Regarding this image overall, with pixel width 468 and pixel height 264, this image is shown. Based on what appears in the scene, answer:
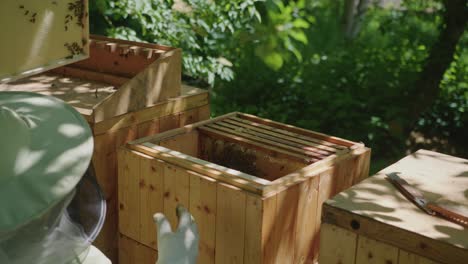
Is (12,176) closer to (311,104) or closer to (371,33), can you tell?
(311,104)

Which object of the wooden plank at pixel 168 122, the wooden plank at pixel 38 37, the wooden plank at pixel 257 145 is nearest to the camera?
the wooden plank at pixel 38 37

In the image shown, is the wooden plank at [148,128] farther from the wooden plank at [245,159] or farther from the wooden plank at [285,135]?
the wooden plank at [285,135]

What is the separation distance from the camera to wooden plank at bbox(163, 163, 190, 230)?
2.85 metres

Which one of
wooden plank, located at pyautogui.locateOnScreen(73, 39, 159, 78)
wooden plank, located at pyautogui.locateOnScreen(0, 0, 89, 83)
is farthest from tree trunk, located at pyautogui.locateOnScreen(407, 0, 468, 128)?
wooden plank, located at pyautogui.locateOnScreen(0, 0, 89, 83)

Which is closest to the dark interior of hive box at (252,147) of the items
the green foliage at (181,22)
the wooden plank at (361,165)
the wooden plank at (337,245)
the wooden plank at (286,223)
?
the wooden plank at (361,165)

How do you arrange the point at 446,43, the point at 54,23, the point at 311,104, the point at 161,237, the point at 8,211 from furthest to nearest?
the point at 311,104, the point at 446,43, the point at 54,23, the point at 161,237, the point at 8,211

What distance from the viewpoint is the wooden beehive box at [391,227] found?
215 centimetres

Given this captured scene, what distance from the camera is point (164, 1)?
487 cm

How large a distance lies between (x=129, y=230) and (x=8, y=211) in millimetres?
1521

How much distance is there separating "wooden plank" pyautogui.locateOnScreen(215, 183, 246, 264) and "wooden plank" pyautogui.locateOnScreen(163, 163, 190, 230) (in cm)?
21

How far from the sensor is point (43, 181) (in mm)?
1855

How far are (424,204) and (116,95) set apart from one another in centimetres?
164

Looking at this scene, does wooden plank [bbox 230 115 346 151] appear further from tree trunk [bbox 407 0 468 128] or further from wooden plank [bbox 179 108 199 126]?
tree trunk [bbox 407 0 468 128]

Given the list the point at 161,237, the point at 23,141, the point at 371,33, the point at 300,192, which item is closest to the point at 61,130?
the point at 23,141
